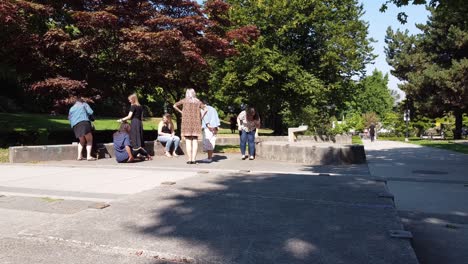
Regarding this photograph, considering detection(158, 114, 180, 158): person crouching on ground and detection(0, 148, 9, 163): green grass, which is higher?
detection(158, 114, 180, 158): person crouching on ground

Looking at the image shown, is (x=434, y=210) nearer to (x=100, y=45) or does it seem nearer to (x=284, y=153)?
(x=284, y=153)

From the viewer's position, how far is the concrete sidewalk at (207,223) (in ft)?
10.6

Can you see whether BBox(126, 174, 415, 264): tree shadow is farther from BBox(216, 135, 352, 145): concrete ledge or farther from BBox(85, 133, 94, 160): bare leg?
BBox(216, 135, 352, 145): concrete ledge

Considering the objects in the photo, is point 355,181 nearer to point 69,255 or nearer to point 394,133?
point 69,255

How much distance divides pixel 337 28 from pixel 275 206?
25160mm

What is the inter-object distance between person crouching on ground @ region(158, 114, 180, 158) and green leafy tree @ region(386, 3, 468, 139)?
995 inches

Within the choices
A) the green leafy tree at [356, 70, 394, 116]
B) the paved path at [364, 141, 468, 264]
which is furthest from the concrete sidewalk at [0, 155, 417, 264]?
the green leafy tree at [356, 70, 394, 116]

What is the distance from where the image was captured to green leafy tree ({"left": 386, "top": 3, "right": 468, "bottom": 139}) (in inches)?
1318

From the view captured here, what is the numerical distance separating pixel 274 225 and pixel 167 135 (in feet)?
29.4

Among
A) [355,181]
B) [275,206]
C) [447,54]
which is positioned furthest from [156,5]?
[447,54]

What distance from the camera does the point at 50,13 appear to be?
11.7 meters

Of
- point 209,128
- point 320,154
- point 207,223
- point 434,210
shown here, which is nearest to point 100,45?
point 209,128

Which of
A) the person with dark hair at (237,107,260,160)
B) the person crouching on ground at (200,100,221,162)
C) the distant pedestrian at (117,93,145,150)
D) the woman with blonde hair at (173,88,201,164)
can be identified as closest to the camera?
the woman with blonde hair at (173,88,201,164)

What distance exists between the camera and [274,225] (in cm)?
396
